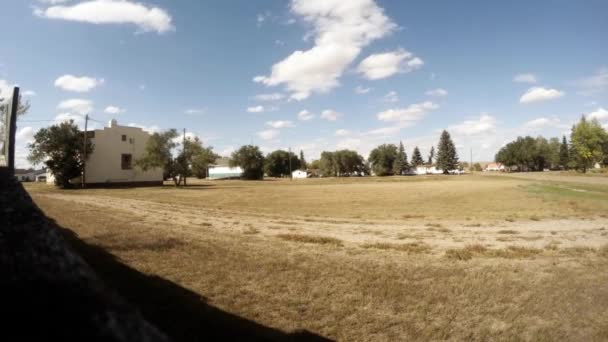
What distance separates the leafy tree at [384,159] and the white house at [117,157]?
92.2m

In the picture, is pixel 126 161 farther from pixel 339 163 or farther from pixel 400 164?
pixel 400 164

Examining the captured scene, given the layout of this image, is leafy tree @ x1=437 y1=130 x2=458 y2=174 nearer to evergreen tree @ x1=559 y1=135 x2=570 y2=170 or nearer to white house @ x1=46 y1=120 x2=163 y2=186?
evergreen tree @ x1=559 y1=135 x2=570 y2=170

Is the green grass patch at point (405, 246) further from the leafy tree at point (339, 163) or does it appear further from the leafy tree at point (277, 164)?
the leafy tree at point (339, 163)

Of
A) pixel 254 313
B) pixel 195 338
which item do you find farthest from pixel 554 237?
pixel 195 338

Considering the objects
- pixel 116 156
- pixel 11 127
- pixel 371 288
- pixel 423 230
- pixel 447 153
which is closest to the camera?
pixel 11 127

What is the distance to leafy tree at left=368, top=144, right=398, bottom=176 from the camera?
128 metres

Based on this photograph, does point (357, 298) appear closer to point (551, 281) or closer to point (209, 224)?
point (551, 281)

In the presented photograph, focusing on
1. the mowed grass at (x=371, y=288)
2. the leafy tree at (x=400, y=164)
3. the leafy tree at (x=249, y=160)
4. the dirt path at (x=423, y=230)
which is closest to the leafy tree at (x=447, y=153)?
the leafy tree at (x=400, y=164)

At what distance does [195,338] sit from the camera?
4172 mm

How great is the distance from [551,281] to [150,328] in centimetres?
818

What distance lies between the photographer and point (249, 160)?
98.6 meters

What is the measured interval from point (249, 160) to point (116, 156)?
2015 inches

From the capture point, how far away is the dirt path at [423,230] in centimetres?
1121

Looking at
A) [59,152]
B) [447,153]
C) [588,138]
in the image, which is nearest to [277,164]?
[447,153]
